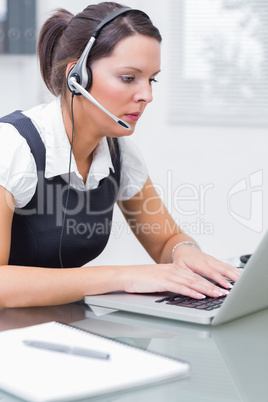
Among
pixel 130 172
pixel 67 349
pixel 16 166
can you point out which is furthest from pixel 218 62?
pixel 67 349

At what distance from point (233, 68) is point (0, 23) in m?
1.35

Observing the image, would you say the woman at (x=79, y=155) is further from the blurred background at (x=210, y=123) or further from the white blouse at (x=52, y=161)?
the blurred background at (x=210, y=123)

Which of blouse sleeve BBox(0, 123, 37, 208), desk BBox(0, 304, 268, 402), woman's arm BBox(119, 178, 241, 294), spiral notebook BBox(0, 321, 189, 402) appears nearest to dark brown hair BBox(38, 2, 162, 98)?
blouse sleeve BBox(0, 123, 37, 208)

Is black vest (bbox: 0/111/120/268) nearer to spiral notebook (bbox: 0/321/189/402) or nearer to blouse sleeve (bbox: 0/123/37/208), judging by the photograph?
blouse sleeve (bbox: 0/123/37/208)

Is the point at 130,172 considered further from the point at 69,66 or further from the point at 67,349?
the point at 67,349

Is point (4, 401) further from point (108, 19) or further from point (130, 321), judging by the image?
point (108, 19)

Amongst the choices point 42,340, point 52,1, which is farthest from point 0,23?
point 42,340

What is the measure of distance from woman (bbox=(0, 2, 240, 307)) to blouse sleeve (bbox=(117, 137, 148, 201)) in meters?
0.03

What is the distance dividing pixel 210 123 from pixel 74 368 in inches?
117

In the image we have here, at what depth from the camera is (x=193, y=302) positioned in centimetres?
104

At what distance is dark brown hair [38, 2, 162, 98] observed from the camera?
1402 mm

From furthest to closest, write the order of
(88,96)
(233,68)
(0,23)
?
1. (233,68)
2. (0,23)
3. (88,96)

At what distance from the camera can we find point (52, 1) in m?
3.22

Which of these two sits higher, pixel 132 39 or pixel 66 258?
pixel 132 39
